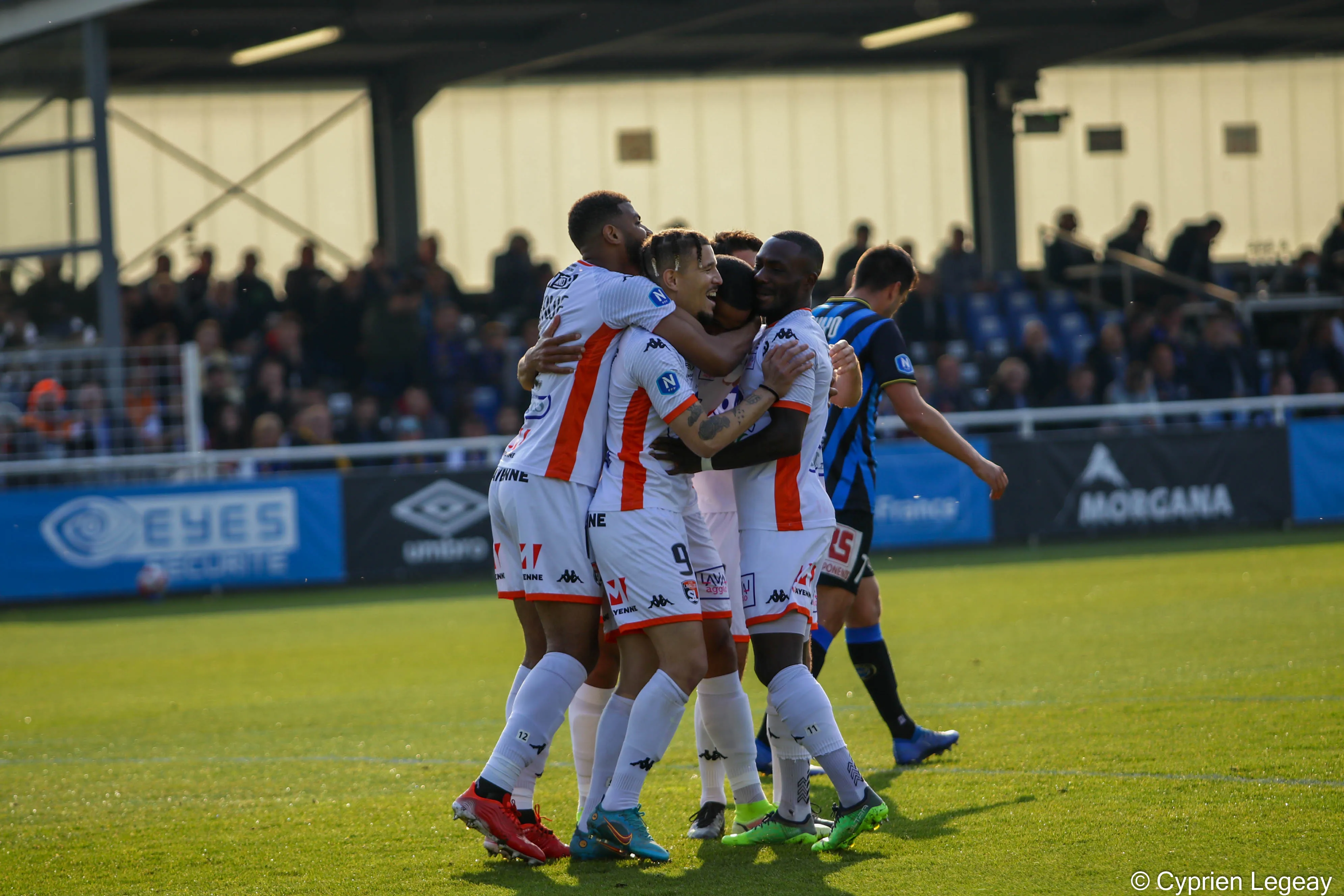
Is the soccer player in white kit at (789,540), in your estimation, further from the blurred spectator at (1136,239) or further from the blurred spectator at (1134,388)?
the blurred spectator at (1136,239)

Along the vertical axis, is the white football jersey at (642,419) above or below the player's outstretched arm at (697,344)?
below

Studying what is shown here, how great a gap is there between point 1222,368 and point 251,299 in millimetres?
12390

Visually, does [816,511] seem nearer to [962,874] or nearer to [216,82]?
[962,874]

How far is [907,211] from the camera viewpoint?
27375 mm

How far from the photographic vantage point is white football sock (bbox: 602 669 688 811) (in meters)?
4.63

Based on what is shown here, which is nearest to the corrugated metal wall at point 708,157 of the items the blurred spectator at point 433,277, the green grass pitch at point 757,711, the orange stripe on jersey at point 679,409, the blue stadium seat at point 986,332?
the blue stadium seat at point 986,332

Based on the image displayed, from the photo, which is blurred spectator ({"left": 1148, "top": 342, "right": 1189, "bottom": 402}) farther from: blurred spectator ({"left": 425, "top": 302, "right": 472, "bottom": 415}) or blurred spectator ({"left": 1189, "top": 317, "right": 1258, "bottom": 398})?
blurred spectator ({"left": 425, "top": 302, "right": 472, "bottom": 415})

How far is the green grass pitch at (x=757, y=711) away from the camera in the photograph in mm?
4418

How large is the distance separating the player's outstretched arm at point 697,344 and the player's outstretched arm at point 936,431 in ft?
4.19

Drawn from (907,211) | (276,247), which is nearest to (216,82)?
(276,247)

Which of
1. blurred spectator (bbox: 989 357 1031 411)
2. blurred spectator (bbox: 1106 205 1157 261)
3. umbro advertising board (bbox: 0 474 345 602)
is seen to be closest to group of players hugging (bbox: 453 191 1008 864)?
umbro advertising board (bbox: 0 474 345 602)

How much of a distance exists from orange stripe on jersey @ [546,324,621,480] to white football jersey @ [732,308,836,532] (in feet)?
1.56

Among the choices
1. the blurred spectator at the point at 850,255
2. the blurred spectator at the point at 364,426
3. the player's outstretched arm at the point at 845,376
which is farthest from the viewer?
the blurred spectator at the point at 850,255

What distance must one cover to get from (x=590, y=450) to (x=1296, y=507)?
14030 millimetres
